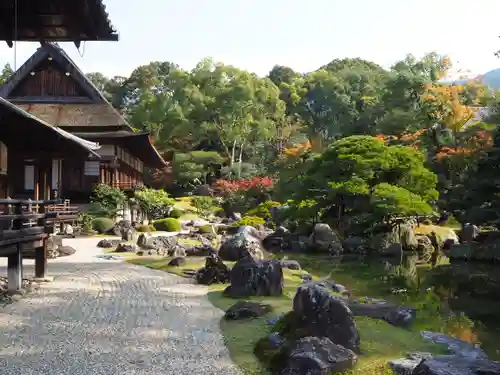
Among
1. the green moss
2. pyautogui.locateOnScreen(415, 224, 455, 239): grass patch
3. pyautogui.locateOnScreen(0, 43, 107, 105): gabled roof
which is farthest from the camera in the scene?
pyautogui.locateOnScreen(0, 43, 107, 105): gabled roof

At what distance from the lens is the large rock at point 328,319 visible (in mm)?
6164

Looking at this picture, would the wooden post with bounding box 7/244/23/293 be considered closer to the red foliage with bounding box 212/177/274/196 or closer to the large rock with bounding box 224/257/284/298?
the large rock with bounding box 224/257/284/298

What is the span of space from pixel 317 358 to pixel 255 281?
436 cm

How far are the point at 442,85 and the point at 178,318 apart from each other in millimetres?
26526

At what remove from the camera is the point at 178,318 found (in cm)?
775

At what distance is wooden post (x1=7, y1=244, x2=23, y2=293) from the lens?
29.9 ft

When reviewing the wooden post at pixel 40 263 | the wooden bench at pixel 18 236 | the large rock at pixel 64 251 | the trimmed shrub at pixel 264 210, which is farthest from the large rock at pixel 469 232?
the wooden bench at pixel 18 236

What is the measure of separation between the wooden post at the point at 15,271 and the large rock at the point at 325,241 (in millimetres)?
13484

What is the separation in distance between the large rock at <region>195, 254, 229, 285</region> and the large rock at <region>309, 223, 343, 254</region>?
33.2ft

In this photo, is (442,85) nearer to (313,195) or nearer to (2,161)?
(313,195)

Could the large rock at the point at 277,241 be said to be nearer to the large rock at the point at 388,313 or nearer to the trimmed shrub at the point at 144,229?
the trimmed shrub at the point at 144,229

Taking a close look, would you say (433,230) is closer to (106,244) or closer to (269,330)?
(106,244)

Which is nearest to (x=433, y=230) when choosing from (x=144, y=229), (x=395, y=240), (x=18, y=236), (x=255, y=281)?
(x=395, y=240)

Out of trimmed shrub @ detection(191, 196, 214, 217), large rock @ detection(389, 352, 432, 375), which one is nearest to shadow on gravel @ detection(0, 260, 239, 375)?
large rock @ detection(389, 352, 432, 375)
